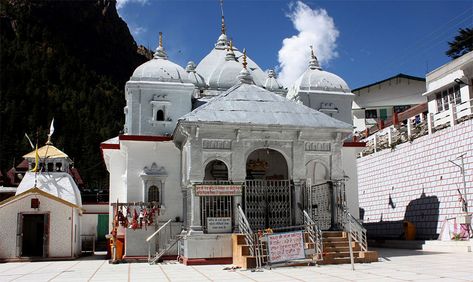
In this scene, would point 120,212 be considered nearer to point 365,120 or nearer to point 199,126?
point 199,126

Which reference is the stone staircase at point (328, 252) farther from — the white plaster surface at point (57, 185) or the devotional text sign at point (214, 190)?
the white plaster surface at point (57, 185)

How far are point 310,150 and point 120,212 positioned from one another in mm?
7394

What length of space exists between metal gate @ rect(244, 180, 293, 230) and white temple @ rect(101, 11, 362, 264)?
0.12 ft

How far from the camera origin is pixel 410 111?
33.0 meters

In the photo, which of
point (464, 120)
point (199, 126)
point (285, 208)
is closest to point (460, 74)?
point (464, 120)

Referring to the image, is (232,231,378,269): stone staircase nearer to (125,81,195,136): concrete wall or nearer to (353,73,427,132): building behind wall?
(125,81,195,136): concrete wall

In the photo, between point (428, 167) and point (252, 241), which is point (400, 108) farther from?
point (252, 241)

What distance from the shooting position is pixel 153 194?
802 inches

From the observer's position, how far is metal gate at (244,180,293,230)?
17.8 meters

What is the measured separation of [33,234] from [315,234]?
1414 centimetres

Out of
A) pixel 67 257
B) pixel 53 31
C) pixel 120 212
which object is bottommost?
pixel 67 257

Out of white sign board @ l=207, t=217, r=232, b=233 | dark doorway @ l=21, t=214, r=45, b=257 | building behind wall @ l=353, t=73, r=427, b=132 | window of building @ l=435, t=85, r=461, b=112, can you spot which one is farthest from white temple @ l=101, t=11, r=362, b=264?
building behind wall @ l=353, t=73, r=427, b=132

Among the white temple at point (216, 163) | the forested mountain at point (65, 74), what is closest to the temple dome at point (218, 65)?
the white temple at point (216, 163)

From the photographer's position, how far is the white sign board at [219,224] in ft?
55.5
